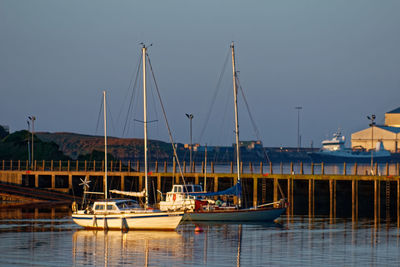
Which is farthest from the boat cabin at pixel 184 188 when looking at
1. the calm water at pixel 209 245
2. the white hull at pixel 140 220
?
the white hull at pixel 140 220

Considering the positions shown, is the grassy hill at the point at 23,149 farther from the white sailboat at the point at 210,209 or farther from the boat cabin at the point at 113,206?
the boat cabin at the point at 113,206

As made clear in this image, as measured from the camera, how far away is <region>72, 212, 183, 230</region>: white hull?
156 feet

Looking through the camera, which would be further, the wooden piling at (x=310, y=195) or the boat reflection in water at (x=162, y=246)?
the wooden piling at (x=310, y=195)

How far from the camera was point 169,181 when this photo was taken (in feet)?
258

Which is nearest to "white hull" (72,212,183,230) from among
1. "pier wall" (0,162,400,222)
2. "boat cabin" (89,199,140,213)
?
"boat cabin" (89,199,140,213)

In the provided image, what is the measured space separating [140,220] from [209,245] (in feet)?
23.1

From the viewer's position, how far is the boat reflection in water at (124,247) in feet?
120

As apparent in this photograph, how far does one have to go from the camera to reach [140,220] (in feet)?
156

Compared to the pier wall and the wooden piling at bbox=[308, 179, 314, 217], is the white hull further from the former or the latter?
the wooden piling at bbox=[308, 179, 314, 217]

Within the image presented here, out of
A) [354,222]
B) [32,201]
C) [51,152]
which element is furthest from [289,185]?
[51,152]

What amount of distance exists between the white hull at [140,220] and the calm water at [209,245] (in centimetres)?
56

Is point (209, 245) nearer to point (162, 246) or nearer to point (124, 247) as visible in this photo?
point (162, 246)

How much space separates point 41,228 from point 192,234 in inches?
439

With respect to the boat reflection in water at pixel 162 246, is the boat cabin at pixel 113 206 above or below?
above
